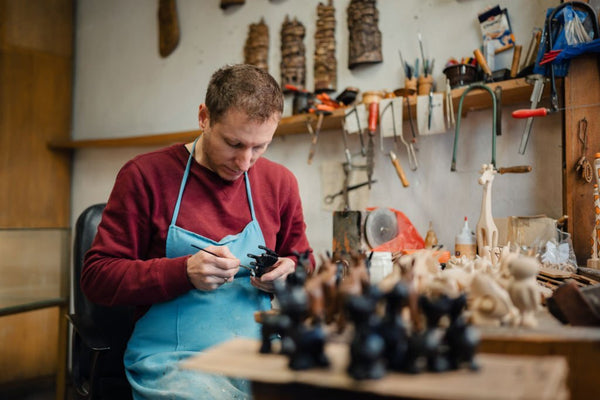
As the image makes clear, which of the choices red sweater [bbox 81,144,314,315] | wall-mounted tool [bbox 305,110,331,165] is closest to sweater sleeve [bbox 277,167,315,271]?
red sweater [bbox 81,144,314,315]

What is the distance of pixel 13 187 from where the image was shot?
4258 millimetres

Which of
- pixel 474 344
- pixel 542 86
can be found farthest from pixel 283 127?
pixel 474 344

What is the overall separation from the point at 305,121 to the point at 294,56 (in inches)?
25.0

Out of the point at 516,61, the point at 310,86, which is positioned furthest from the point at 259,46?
the point at 516,61

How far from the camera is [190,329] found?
5.70 ft

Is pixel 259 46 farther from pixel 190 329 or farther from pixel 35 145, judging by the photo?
pixel 190 329

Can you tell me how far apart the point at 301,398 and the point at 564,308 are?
690 mm

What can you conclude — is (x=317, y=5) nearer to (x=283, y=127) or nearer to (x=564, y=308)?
(x=283, y=127)

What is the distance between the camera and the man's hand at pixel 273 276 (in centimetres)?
179

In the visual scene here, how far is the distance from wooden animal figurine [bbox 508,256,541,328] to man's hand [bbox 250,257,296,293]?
88 cm

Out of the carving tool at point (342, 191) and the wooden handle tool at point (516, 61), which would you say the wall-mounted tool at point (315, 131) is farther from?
the wooden handle tool at point (516, 61)

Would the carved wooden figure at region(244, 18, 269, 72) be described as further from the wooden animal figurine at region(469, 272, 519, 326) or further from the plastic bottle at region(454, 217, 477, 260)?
the wooden animal figurine at region(469, 272, 519, 326)

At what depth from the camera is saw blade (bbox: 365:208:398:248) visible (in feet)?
9.32

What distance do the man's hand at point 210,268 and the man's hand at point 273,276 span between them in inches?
6.5
